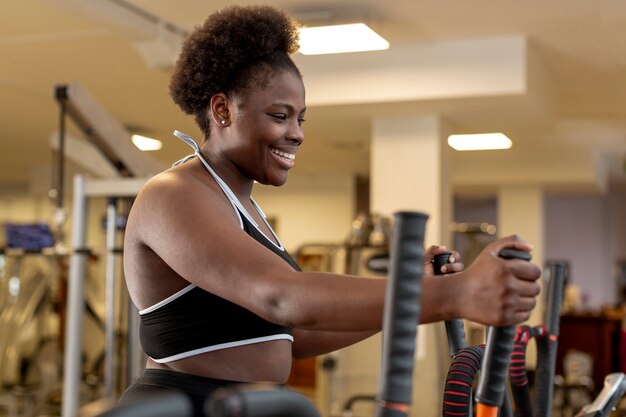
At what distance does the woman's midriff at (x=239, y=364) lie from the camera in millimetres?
1111

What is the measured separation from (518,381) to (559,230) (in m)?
12.6

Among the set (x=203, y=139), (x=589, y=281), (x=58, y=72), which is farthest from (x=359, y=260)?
(x=589, y=281)

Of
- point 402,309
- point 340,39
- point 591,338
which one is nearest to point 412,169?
point 340,39

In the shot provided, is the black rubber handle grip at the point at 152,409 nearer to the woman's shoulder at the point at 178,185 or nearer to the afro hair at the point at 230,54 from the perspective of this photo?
the woman's shoulder at the point at 178,185

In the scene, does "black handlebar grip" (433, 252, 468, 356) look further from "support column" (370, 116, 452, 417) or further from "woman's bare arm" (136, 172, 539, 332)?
"support column" (370, 116, 452, 417)

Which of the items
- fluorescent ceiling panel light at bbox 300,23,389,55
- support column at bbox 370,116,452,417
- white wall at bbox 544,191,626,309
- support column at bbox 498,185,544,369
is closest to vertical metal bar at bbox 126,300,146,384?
fluorescent ceiling panel light at bbox 300,23,389,55

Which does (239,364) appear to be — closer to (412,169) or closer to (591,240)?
(412,169)

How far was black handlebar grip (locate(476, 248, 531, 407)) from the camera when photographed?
31.8 inches

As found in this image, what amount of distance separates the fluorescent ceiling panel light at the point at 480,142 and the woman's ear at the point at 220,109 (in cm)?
596

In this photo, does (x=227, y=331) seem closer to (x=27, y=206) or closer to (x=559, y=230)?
(x=27, y=206)

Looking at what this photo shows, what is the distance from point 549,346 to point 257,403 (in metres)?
0.72

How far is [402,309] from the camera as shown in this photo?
71 cm

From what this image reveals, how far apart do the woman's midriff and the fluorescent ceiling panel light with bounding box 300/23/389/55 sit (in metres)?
3.44

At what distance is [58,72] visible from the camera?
6.02 metres
